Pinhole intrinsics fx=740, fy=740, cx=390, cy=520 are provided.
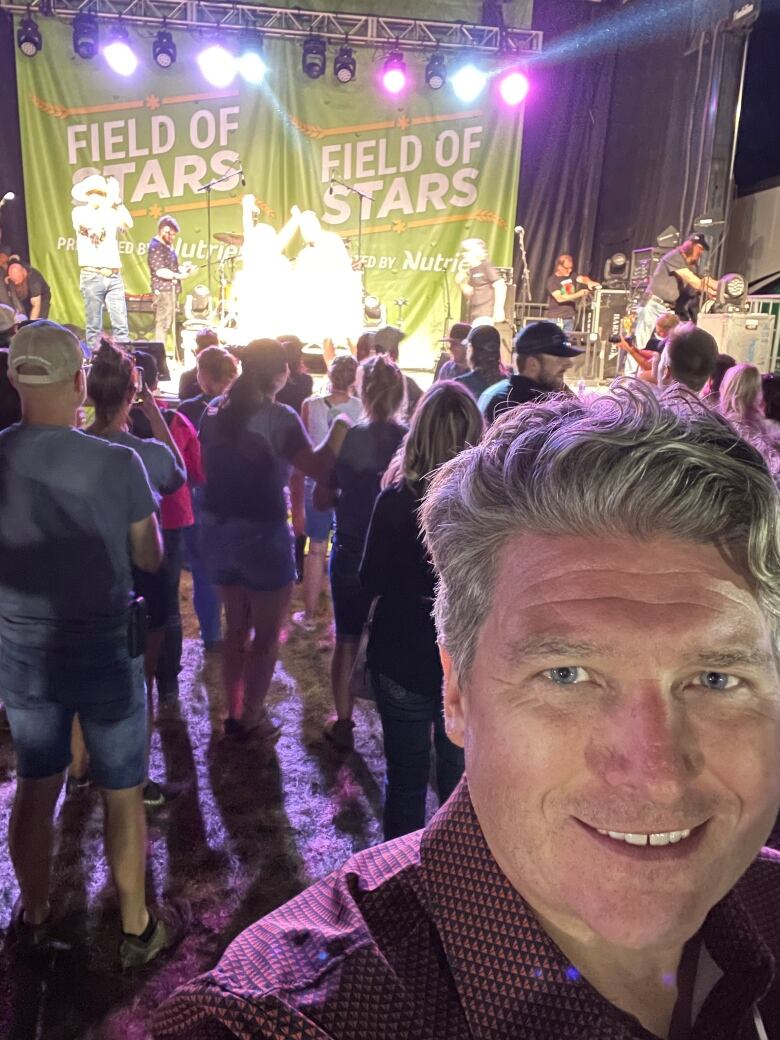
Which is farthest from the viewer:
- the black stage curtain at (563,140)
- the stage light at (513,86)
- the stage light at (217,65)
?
the black stage curtain at (563,140)

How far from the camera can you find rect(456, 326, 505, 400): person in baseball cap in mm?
3561

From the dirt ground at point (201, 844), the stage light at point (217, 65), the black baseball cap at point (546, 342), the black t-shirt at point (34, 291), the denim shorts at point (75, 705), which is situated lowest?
the dirt ground at point (201, 844)

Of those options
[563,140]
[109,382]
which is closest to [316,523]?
[109,382]

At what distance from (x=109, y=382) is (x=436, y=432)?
100 cm

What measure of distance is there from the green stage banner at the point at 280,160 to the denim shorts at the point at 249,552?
9093 mm

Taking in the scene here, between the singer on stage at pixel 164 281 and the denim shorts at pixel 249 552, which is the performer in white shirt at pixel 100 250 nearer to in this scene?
the singer on stage at pixel 164 281

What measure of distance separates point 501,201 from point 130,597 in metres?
10.9

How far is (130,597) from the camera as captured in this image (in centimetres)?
188

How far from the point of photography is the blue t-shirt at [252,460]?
268cm

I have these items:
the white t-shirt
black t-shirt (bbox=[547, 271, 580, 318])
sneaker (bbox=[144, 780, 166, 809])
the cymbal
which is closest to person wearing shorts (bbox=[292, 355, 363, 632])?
sneaker (bbox=[144, 780, 166, 809])

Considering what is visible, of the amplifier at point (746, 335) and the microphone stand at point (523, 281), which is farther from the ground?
the microphone stand at point (523, 281)

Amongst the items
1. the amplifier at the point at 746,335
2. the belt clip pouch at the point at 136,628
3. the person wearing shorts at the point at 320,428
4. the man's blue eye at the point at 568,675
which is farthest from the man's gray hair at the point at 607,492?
the amplifier at the point at 746,335

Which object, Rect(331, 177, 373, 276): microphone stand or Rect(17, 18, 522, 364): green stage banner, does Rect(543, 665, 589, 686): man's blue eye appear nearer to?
Rect(331, 177, 373, 276): microphone stand

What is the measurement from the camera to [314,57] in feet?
33.2
